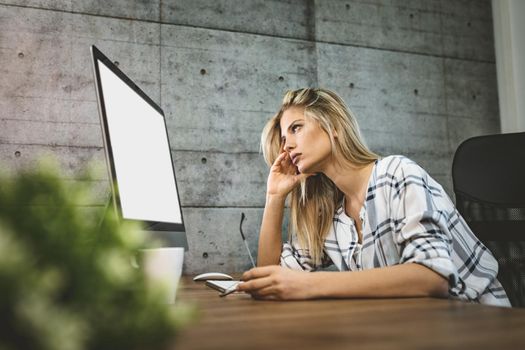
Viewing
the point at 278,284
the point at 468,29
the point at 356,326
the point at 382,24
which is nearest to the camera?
the point at 356,326

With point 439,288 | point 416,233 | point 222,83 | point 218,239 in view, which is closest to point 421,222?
point 416,233

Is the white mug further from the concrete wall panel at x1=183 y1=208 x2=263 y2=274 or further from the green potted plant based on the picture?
the concrete wall panel at x1=183 y1=208 x2=263 y2=274

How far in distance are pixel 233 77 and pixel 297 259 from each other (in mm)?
1140

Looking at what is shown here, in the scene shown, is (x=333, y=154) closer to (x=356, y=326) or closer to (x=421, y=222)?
(x=421, y=222)

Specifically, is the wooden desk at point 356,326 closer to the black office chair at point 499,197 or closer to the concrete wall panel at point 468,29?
the black office chair at point 499,197

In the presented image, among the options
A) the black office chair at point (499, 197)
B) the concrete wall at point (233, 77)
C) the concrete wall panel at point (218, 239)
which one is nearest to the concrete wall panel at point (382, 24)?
the concrete wall at point (233, 77)

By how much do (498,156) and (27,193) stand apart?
1.58 meters

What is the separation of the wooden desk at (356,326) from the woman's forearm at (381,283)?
0.08 meters

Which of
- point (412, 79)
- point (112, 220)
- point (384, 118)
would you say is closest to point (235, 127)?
point (384, 118)

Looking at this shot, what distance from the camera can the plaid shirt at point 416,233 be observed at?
1.26 metres

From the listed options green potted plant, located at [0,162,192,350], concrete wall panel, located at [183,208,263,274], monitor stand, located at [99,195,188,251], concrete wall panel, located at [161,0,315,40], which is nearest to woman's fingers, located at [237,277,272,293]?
monitor stand, located at [99,195,188,251]

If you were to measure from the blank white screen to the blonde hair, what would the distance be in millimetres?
524

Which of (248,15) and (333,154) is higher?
(248,15)

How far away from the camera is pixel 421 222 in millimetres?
1280
